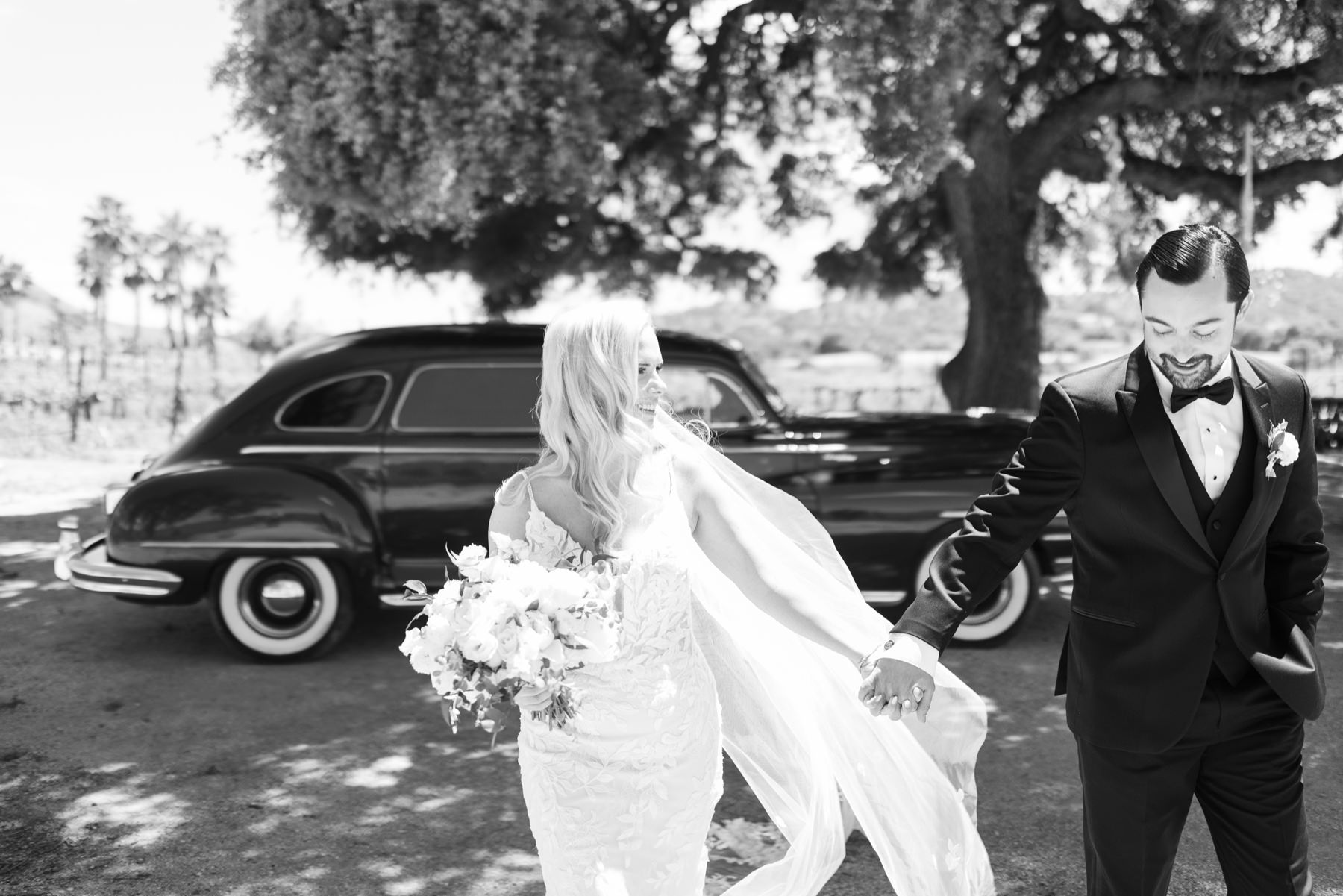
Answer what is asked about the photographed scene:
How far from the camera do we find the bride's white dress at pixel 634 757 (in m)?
2.69

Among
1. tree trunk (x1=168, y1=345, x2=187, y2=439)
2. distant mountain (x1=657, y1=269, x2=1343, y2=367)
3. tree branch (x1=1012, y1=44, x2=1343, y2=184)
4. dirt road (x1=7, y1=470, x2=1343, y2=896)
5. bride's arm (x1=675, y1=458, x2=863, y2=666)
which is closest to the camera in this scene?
bride's arm (x1=675, y1=458, x2=863, y2=666)

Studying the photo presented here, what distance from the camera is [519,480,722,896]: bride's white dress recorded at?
269 cm

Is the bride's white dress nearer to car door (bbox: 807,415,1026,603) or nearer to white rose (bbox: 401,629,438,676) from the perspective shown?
white rose (bbox: 401,629,438,676)

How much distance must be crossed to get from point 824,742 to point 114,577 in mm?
4914

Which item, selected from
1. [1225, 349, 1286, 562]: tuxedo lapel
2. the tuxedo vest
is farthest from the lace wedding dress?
[1225, 349, 1286, 562]: tuxedo lapel

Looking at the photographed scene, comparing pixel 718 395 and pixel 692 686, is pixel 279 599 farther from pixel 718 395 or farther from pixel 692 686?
pixel 692 686

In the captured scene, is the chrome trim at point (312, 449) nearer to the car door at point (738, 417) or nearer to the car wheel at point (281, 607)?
the car wheel at point (281, 607)

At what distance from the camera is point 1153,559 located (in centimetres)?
261

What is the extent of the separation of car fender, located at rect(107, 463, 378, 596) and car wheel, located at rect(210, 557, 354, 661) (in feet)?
0.47

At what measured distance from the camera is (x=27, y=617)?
788 centimetres

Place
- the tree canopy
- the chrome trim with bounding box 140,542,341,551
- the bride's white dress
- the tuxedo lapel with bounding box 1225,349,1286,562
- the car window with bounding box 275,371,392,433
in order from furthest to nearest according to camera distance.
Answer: the tree canopy → the car window with bounding box 275,371,392,433 → the chrome trim with bounding box 140,542,341,551 → the bride's white dress → the tuxedo lapel with bounding box 1225,349,1286,562

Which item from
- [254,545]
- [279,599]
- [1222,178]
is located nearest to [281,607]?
[279,599]

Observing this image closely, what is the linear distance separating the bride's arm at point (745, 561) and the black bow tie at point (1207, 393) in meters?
1.01

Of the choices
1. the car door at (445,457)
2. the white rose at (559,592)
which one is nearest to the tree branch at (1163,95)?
the car door at (445,457)
